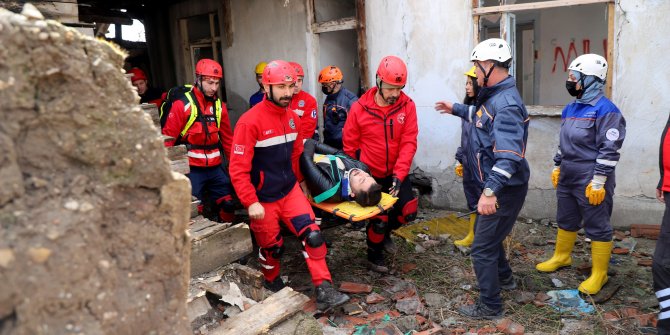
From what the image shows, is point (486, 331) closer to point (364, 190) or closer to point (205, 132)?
point (364, 190)

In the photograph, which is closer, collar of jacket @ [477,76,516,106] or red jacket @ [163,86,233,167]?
collar of jacket @ [477,76,516,106]

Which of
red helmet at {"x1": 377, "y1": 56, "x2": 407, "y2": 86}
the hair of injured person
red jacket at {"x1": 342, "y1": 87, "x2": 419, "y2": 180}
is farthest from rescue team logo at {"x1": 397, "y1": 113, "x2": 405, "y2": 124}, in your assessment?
the hair of injured person

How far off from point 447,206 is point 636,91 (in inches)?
99.4

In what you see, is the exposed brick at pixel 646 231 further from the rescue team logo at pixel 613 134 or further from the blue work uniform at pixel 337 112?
the blue work uniform at pixel 337 112

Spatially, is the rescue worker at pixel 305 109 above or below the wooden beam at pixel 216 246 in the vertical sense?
above

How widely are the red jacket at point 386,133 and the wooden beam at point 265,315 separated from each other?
1.83 meters

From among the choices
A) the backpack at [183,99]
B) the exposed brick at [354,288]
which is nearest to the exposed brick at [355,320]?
the exposed brick at [354,288]

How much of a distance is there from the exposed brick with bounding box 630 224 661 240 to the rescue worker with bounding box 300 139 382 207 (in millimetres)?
3058

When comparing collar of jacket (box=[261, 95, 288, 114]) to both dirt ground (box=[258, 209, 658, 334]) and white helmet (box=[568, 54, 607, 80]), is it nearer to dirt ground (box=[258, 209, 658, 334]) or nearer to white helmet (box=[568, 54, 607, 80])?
dirt ground (box=[258, 209, 658, 334])

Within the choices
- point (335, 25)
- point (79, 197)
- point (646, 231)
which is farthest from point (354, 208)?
point (335, 25)

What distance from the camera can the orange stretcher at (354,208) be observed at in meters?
3.93

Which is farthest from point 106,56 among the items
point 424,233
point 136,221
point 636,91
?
point 636,91

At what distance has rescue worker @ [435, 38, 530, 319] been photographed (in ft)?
11.2

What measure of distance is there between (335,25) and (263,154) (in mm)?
3408
